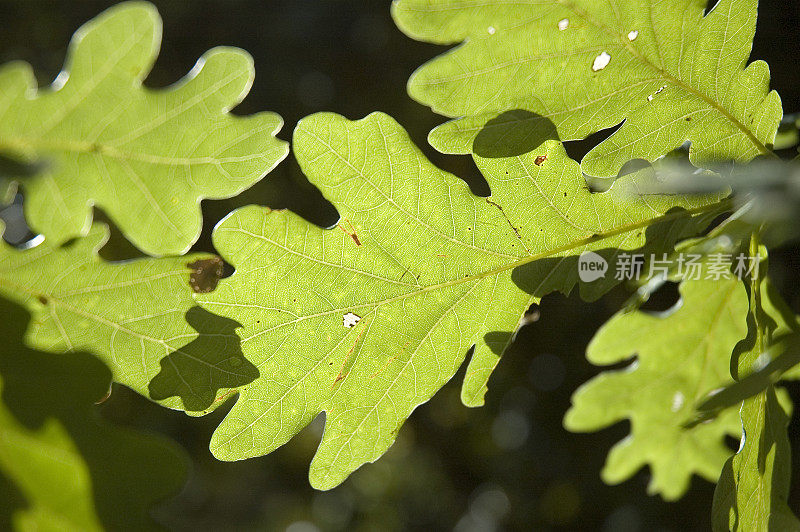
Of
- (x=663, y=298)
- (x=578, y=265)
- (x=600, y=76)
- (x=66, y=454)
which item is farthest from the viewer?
(x=663, y=298)

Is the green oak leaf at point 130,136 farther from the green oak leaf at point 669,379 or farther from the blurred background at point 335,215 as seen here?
the blurred background at point 335,215

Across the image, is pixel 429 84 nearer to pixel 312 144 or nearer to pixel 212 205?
pixel 312 144

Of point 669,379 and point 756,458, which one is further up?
point 756,458

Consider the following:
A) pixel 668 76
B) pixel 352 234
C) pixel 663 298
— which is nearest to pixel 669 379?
pixel 668 76

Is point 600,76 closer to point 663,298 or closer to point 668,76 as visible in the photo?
point 668,76

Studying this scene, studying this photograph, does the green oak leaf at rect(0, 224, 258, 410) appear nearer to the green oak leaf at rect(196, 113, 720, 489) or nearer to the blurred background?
the green oak leaf at rect(196, 113, 720, 489)

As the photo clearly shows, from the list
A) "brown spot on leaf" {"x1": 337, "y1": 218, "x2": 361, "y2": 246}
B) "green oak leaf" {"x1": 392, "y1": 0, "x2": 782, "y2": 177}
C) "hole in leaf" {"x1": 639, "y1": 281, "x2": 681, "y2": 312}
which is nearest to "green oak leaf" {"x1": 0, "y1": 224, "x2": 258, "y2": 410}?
"brown spot on leaf" {"x1": 337, "y1": 218, "x2": 361, "y2": 246}
